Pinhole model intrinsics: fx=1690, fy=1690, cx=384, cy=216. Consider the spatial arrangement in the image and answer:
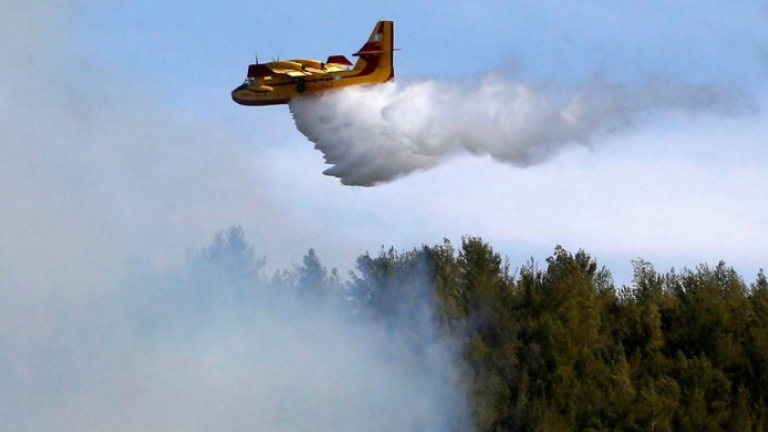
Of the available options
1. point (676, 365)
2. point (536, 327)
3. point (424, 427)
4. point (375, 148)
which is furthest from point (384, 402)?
point (676, 365)

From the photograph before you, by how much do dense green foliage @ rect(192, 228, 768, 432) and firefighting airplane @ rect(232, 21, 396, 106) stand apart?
7.04 meters

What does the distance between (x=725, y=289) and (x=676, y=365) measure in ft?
26.4

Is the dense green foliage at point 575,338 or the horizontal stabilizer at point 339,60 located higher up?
the horizontal stabilizer at point 339,60

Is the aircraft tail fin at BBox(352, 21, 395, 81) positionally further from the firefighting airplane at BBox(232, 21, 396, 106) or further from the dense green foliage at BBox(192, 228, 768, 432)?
the dense green foliage at BBox(192, 228, 768, 432)

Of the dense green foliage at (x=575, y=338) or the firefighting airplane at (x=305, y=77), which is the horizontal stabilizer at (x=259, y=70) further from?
the dense green foliage at (x=575, y=338)

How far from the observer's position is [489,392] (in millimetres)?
58531

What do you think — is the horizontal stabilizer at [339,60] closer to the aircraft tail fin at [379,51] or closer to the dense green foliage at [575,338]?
the aircraft tail fin at [379,51]

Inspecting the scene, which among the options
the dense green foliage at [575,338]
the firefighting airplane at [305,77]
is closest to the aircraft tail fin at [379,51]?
the firefighting airplane at [305,77]

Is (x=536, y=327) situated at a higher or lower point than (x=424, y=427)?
higher

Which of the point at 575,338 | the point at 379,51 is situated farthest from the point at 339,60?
the point at 575,338

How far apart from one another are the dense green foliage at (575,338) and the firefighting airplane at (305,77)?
23.1 ft

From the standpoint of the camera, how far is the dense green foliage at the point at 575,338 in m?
58.8

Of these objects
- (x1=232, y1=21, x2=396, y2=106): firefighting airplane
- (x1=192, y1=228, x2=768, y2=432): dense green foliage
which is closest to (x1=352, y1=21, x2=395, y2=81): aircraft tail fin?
(x1=232, y1=21, x2=396, y2=106): firefighting airplane

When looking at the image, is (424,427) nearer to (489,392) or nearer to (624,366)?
(489,392)
